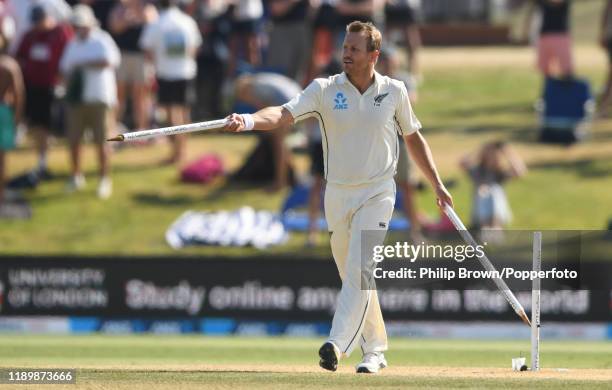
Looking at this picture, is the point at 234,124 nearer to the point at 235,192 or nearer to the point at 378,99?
the point at 378,99

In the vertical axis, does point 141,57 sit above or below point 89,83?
above

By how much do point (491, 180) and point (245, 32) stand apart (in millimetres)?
5422

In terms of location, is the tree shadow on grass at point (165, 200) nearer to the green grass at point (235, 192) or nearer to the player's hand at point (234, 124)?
the green grass at point (235, 192)

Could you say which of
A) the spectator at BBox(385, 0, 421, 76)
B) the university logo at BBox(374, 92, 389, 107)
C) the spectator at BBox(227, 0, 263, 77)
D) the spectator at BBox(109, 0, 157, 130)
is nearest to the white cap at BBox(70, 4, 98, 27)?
the spectator at BBox(109, 0, 157, 130)

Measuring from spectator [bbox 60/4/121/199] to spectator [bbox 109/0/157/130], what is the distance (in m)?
0.93

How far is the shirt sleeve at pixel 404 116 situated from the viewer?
1001 cm

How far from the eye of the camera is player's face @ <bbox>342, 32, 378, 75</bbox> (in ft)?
31.9

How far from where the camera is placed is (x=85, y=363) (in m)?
11.7

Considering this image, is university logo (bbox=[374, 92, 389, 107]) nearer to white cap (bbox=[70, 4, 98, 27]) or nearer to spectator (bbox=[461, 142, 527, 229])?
spectator (bbox=[461, 142, 527, 229])

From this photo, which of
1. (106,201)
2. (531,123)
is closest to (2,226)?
(106,201)

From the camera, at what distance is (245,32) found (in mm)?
22453

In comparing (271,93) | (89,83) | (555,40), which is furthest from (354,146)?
(555,40)

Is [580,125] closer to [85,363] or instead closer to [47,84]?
[47,84]

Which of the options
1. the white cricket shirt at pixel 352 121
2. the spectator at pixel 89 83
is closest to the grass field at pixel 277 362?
the white cricket shirt at pixel 352 121
